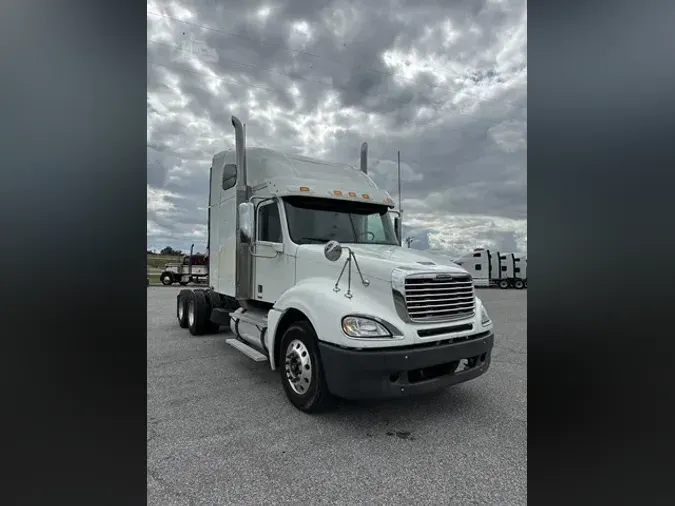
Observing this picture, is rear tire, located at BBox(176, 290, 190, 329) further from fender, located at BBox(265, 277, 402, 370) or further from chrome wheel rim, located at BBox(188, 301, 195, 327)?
fender, located at BBox(265, 277, 402, 370)

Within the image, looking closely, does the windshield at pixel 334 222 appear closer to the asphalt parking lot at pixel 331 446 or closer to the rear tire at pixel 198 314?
the asphalt parking lot at pixel 331 446

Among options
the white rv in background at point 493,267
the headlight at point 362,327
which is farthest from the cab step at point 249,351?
the white rv in background at point 493,267

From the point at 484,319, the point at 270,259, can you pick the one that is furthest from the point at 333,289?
the point at 484,319

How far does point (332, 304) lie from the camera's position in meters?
3.48

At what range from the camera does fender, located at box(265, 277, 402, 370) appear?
3.36m

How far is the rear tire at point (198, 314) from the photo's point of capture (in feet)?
24.7

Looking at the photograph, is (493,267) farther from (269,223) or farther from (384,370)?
(384,370)

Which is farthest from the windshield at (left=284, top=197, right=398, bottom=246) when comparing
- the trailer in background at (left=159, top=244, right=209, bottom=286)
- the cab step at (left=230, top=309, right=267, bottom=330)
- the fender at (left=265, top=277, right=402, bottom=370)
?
the trailer in background at (left=159, top=244, right=209, bottom=286)

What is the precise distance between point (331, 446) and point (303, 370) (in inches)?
33.5
